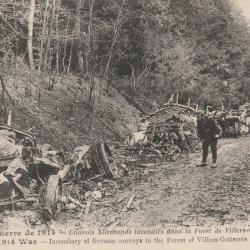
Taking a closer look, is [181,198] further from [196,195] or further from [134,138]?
[134,138]

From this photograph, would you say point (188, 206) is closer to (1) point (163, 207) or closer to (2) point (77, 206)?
(1) point (163, 207)

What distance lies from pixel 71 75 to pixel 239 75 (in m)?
12.5

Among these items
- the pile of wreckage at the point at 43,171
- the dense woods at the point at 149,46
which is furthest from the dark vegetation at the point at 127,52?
the pile of wreckage at the point at 43,171

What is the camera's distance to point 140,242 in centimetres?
739

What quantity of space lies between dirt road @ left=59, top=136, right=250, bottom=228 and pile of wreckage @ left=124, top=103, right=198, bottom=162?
1.95m

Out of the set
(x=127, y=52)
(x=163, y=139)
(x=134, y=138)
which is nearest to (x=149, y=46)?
(x=127, y=52)

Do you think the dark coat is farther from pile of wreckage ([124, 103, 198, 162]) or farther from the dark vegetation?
the dark vegetation

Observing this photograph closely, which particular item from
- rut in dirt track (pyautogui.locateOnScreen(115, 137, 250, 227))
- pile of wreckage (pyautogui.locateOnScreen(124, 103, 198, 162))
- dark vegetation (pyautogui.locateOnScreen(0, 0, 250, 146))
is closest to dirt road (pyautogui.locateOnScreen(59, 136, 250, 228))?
rut in dirt track (pyautogui.locateOnScreen(115, 137, 250, 227))

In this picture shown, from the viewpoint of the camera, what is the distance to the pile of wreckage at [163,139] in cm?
1391

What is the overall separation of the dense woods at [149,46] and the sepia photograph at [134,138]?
0.29ft

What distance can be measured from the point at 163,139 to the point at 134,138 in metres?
1.14

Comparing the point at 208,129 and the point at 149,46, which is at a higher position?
the point at 149,46

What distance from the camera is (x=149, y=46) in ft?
86.0

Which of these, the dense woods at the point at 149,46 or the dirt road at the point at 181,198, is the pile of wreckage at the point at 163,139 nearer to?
the dirt road at the point at 181,198
